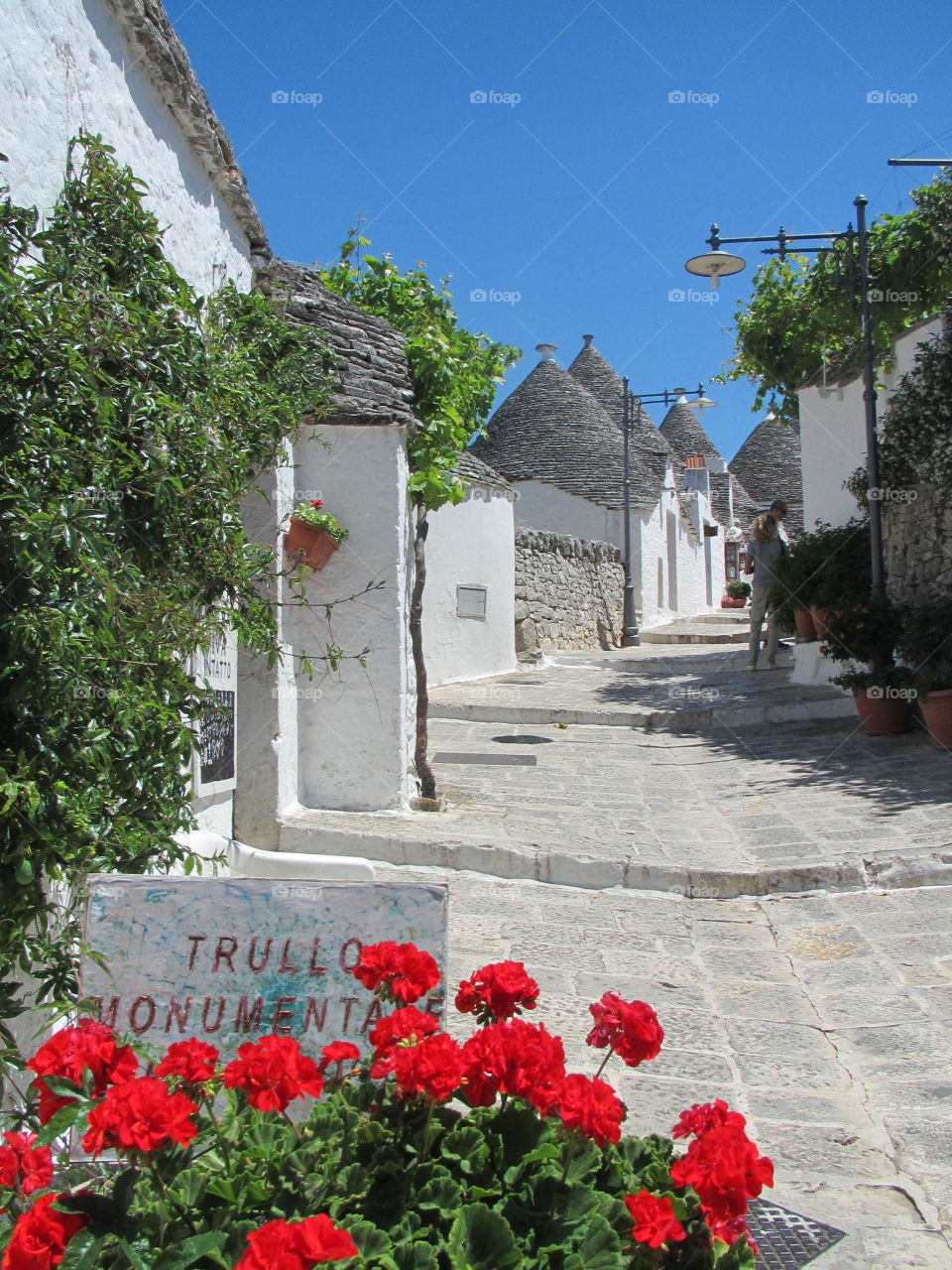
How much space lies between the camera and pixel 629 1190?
69.6 inches

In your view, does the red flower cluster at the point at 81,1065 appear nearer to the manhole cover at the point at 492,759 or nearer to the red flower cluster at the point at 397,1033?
the red flower cluster at the point at 397,1033

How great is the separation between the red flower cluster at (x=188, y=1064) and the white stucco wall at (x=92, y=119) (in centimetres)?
272

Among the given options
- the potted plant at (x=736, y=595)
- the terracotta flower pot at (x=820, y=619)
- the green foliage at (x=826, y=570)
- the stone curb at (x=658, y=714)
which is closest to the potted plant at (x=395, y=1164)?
the green foliage at (x=826, y=570)

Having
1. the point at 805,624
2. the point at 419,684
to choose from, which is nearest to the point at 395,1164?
the point at 419,684

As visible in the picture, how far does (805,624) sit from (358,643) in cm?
687

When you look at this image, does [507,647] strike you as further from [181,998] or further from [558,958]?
[181,998]

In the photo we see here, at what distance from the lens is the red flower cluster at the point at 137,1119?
144cm

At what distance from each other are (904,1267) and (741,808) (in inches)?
204

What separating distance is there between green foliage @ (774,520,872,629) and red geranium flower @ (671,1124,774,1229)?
8.90 m

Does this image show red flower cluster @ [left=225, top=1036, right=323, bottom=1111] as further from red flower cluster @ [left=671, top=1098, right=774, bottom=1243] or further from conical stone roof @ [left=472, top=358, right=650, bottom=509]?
conical stone roof @ [left=472, top=358, right=650, bottom=509]

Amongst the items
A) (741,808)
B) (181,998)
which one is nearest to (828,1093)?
(181,998)

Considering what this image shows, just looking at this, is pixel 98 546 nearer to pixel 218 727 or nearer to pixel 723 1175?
pixel 723 1175

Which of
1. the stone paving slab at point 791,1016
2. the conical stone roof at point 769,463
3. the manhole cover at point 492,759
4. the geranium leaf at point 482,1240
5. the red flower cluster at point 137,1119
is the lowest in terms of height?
the stone paving slab at point 791,1016

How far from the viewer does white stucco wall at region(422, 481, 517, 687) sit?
1372cm
